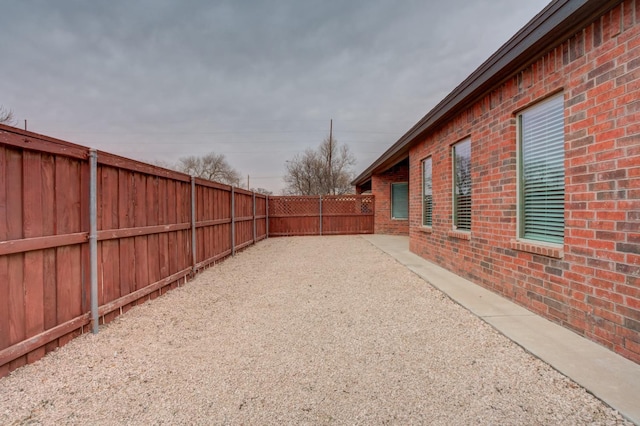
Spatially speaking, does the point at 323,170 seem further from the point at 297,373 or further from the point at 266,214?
the point at 297,373

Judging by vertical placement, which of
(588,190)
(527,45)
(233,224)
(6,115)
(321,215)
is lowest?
(233,224)

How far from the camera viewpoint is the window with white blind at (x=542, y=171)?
2967 millimetres

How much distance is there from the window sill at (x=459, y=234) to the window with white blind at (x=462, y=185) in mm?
125

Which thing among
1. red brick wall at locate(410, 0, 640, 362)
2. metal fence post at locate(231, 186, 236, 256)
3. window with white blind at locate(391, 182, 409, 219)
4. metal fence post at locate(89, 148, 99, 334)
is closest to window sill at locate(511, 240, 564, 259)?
red brick wall at locate(410, 0, 640, 362)

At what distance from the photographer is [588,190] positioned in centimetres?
251

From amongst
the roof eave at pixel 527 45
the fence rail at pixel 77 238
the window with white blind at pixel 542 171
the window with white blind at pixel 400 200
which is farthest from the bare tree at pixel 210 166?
the window with white blind at pixel 542 171

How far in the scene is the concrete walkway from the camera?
1.75 metres

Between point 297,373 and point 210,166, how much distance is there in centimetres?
3446

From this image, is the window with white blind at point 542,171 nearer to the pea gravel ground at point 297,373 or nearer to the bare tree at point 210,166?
the pea gravel ground at point 297,373

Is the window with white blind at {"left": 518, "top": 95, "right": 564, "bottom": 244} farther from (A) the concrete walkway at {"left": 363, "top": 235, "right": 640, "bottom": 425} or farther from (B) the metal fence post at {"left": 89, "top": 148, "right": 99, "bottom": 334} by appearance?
(B) the metal fence post at {"left": 89, "top": 148, "right": 99, "bottom": 334}

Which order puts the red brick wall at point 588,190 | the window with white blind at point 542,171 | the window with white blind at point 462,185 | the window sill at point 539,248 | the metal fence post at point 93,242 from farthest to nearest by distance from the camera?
the window with white blind at point 462,185, the window with white blind at point 542,171, the window sill at point 539,248, the metal fence post at point 93,242, the red brick wall at point 588,190

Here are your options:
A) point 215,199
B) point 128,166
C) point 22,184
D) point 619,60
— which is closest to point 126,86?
point 215,199

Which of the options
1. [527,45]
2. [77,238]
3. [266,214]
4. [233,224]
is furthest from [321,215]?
[77,238]

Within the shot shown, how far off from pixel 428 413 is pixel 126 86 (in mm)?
14174
